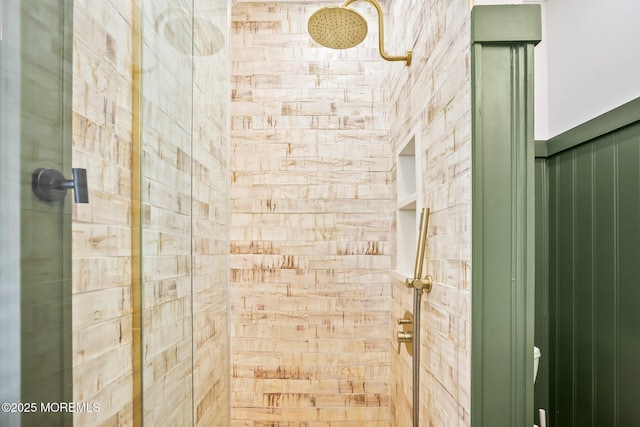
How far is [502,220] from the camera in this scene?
1.02m

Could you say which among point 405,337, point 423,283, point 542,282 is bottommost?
point 405,337

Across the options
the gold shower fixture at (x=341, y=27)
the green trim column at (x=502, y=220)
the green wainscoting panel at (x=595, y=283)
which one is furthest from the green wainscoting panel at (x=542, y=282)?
the green trim column at (x=502, y=220)

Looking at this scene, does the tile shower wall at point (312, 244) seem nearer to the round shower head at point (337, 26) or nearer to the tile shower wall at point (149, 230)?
the round shower head at point (337, 26)

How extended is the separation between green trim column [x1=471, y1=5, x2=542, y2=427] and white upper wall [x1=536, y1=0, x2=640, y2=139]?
88 centimetres

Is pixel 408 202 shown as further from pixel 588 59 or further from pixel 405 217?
pixel 588 59

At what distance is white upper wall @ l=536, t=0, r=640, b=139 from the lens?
163 cm

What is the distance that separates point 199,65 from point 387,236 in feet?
4.50

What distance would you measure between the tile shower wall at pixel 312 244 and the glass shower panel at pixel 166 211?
1.10 metres

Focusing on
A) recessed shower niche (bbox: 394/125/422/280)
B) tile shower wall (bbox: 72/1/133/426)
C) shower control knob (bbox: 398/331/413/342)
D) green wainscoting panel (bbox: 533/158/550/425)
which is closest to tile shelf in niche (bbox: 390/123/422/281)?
recessed shower niche (bbox: 394/125/422/280)

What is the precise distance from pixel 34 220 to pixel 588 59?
2.07 meters

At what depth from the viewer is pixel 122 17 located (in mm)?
884

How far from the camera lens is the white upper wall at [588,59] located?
1.63m

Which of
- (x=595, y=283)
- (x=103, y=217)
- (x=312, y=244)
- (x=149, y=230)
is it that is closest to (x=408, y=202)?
(x=312, y=244)

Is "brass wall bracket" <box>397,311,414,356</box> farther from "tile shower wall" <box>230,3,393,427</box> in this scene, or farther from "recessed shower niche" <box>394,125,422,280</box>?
"tile shower wall" <box>230,3,393,427</box>
